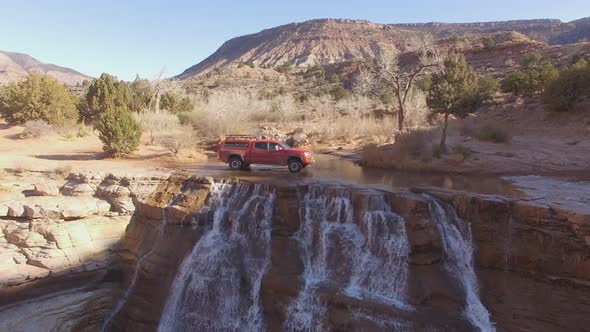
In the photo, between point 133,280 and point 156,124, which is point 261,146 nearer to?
point 133,280

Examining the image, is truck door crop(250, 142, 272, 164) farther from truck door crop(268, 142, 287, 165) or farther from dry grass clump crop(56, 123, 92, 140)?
dry grass clump crop(56, 123, 92, 140)

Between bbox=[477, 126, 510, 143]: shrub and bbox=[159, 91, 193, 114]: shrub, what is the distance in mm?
26837

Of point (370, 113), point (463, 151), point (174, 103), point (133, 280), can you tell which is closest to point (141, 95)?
point (174, 103)

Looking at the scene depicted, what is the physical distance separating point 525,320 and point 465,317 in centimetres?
145

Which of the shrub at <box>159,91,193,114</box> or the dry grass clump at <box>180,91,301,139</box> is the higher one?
the shrub at <box>159,91,193,114</box>

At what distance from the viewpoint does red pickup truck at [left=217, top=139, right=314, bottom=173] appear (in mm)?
16531

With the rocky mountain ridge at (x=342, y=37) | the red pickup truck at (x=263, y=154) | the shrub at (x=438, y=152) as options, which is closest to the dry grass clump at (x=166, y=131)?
the red pickup truck at (x=263, y=154)

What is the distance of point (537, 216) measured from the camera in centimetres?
999

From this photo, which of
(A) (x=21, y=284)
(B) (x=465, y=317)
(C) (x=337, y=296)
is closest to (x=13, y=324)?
(A) (x=21, y=284)

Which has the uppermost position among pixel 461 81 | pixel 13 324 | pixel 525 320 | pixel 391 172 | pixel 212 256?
pixel 461 81

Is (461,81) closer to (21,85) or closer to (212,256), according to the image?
(212,256)

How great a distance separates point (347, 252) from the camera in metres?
10.7

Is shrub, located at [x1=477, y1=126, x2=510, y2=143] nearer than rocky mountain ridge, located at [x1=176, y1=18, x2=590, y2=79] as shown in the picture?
Yes

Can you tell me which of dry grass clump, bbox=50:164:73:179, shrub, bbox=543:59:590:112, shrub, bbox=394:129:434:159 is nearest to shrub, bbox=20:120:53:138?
dry grass clump, bbox=50:164:73:179
